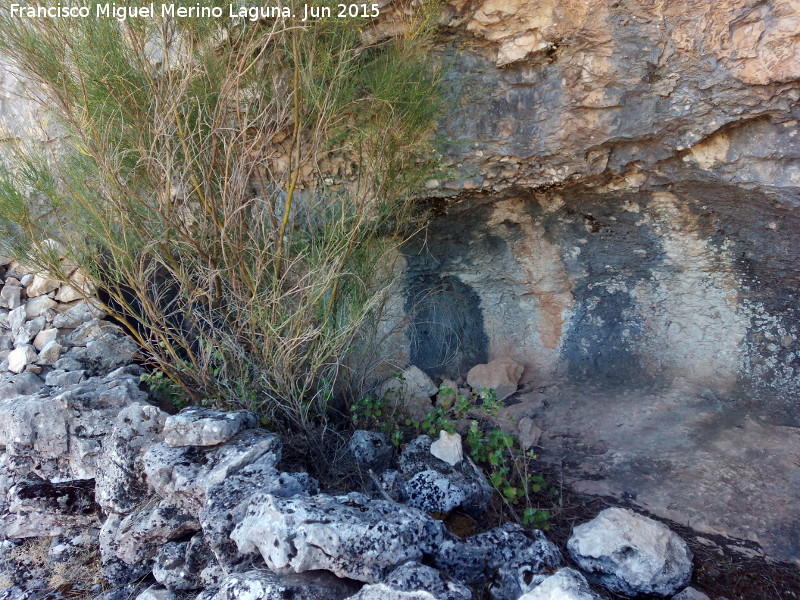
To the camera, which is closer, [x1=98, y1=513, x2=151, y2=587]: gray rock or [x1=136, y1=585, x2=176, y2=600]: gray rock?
[x1=136, y1=585, x2=176, y2=600]: gray rock

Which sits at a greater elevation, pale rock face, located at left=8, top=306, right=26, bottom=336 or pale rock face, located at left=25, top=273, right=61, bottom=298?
pale rock face, located at left=25, top=273, right=61, bottom=298

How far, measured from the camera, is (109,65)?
2500mm

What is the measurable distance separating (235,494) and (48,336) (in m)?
2.19

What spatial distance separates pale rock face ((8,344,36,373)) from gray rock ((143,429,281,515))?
1535 mm

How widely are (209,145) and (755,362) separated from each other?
2885 millimetres

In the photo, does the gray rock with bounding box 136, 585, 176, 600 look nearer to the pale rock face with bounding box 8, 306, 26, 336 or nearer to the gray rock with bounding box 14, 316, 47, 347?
the gray rock with bounding box 14, 316, 47, 347

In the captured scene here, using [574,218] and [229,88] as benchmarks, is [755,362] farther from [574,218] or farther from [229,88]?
[229,88]

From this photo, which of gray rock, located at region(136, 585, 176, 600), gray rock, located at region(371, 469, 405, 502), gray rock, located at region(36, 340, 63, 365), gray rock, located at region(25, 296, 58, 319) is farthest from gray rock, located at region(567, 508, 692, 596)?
gray rock, located at region(25, 296, 58, 319)

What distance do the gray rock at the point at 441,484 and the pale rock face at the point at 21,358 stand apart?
2341 millimetres

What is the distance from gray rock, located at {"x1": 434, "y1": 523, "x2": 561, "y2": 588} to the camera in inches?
77.0

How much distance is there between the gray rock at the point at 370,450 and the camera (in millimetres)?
2717

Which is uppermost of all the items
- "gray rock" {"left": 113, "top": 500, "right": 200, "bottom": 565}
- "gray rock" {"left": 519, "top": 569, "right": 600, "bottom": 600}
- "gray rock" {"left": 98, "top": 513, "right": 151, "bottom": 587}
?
"gray rock" {"left": 519, "top": 569, "right": 600, "bottom": 600}

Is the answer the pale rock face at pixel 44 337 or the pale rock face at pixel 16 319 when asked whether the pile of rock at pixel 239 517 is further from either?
the pale rock face at pixel 16 319

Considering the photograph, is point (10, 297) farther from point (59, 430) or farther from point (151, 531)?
point (151, 531)
